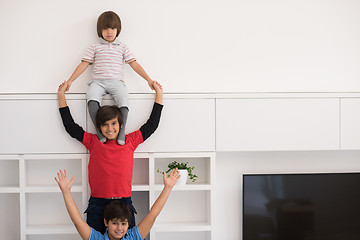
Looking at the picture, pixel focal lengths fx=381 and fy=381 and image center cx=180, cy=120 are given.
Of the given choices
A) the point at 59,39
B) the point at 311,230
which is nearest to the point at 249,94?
the point at 311,230

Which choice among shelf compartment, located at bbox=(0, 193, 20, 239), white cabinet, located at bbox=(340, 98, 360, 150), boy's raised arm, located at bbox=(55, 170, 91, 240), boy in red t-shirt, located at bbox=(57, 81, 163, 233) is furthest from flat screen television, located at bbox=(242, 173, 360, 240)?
shelf compartment, located at bbox=(0, 193, 20, 239)

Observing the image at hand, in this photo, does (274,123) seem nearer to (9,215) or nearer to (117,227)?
(117,227)

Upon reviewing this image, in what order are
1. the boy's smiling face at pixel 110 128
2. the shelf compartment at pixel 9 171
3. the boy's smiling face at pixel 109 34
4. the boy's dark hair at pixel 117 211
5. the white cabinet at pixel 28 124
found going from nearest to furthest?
the boy's dark hair at pixel 117 211, the boy's smiling face at pixel 110 128, the white cabinet at pixel 28 124, the boy's smiling face at pixel 109 34, the shelf compartment at pixel 9 171

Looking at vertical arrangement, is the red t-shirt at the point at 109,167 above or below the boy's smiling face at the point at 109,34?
below

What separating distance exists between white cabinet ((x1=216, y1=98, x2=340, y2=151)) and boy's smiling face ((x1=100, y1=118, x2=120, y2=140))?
579 millimetres

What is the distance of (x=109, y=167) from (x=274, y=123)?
974 mm

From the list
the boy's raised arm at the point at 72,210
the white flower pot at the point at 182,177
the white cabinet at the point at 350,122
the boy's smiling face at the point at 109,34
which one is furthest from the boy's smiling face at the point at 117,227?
the white cabinet at the point at 350,122

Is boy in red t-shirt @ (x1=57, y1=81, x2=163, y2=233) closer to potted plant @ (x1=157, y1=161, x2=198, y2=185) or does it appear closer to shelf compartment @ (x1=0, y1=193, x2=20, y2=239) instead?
potted plant @ (x1=157, y1=161, x2=198, y2=185)

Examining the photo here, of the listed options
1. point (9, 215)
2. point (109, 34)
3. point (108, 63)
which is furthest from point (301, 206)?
point (9, 215)

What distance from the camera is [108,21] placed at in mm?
2227

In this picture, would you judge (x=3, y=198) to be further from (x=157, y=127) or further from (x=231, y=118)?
(x=231, y=118)

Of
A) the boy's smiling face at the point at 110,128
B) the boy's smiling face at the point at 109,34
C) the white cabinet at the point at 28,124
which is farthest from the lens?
the boy's smiling face at the point at 109,34

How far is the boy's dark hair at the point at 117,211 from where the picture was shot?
190 centimetres

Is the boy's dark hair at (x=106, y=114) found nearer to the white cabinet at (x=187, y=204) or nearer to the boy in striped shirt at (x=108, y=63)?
the boy in striped shirt at (x=108, y=63)
